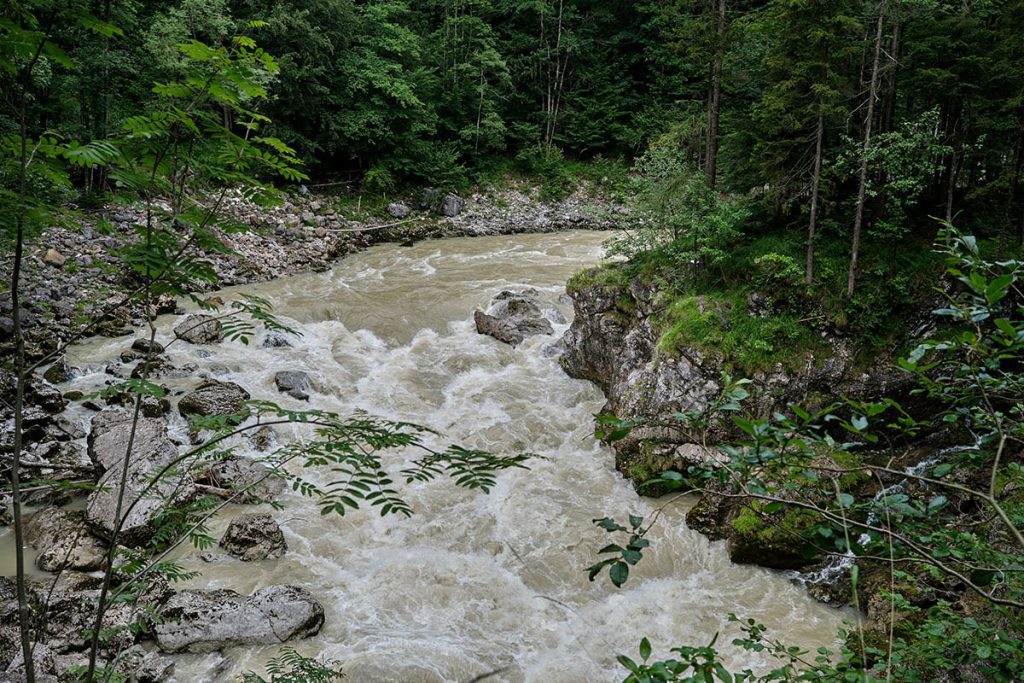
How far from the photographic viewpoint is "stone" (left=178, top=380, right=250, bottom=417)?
9891mm

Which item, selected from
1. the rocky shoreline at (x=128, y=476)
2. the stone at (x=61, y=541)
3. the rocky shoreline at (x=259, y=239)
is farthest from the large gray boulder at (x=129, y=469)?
the rocky shoreline at (x=259, y=239)

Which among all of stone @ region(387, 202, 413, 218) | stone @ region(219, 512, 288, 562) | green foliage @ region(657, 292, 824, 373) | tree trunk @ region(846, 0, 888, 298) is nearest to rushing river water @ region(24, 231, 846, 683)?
stone @ region(219, 512, 288, 562)

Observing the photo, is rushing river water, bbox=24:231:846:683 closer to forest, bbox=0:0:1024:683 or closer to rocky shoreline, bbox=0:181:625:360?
forest, bbox=0:0:1024:683

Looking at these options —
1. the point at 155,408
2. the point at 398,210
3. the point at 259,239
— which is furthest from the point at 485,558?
the point at 398,210

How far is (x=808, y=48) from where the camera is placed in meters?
9.22

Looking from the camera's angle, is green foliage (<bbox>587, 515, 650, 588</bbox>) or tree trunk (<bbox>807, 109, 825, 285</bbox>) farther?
tree trunk (<bbox>807, 109, 825, 285</bbox>)

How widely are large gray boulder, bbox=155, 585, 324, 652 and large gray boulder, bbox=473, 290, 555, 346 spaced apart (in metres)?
8.06

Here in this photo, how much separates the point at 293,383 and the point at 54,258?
27.8 ft

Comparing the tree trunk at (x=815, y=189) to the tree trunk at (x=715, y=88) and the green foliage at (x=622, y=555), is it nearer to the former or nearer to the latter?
the tree trunk at (x=715, y=88)

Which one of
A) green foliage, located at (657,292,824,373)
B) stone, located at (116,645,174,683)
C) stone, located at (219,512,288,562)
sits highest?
Answer: green foliage, located at (657,292,824,373)

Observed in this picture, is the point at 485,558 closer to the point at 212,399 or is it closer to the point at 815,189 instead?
the point at 212,399

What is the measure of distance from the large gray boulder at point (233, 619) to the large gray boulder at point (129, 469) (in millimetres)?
1160

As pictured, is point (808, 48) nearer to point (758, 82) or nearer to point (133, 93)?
point (758, 82)

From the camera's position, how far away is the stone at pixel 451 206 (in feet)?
85.7
